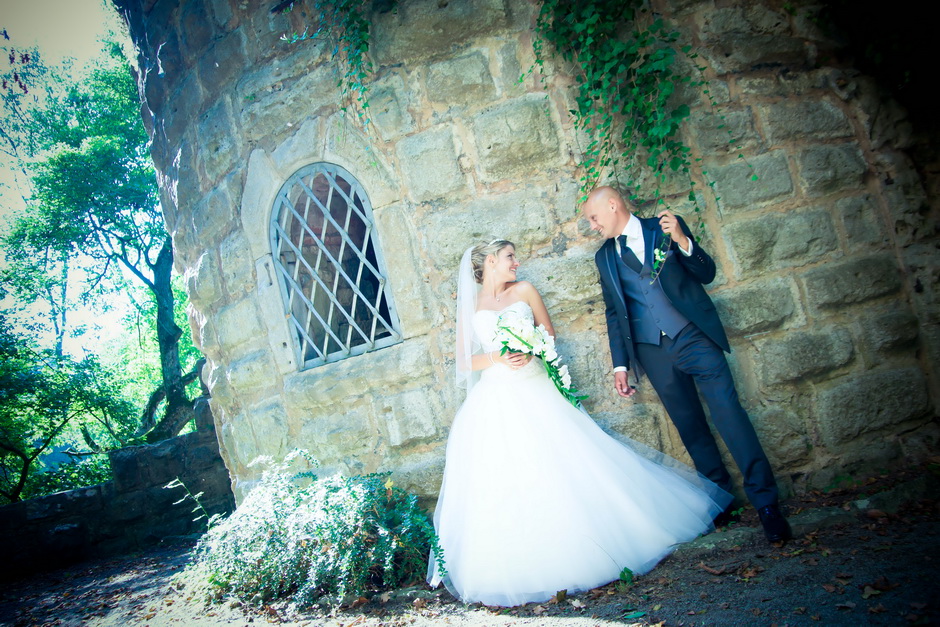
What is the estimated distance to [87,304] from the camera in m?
14.5

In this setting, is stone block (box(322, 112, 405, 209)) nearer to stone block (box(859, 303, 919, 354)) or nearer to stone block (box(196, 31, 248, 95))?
stone block (box(196, 31, 248, 95))

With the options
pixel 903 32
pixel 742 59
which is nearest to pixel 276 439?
pixel 742 59

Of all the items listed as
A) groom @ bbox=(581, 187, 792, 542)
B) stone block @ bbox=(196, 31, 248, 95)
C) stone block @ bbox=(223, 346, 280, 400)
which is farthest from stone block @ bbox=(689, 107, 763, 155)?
stone block @ bbox=(223, 346, 280, 400)

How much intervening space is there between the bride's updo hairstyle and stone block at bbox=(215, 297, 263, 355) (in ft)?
6.49

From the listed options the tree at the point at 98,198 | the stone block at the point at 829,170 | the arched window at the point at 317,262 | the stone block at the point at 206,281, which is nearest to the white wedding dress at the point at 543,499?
the arched window at the point at 317,262

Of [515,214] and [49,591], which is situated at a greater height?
[515,214]

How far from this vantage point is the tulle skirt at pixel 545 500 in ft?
8.80

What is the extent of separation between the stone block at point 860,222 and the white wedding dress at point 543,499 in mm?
1769

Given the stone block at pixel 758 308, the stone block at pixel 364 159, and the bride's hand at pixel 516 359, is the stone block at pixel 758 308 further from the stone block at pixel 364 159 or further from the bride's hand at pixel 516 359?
the stone block at pixel 364 159

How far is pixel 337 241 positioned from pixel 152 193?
11204 millimetres

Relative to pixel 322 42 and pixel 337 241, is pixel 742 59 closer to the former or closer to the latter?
pixel 322 42

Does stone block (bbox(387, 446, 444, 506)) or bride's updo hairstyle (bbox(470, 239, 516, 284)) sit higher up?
bride's updo hairstyle (bbox(470, 239, 516, 284))

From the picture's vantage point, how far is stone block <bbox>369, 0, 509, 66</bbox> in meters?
3.44

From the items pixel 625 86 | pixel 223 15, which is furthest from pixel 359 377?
pixel 223 15
